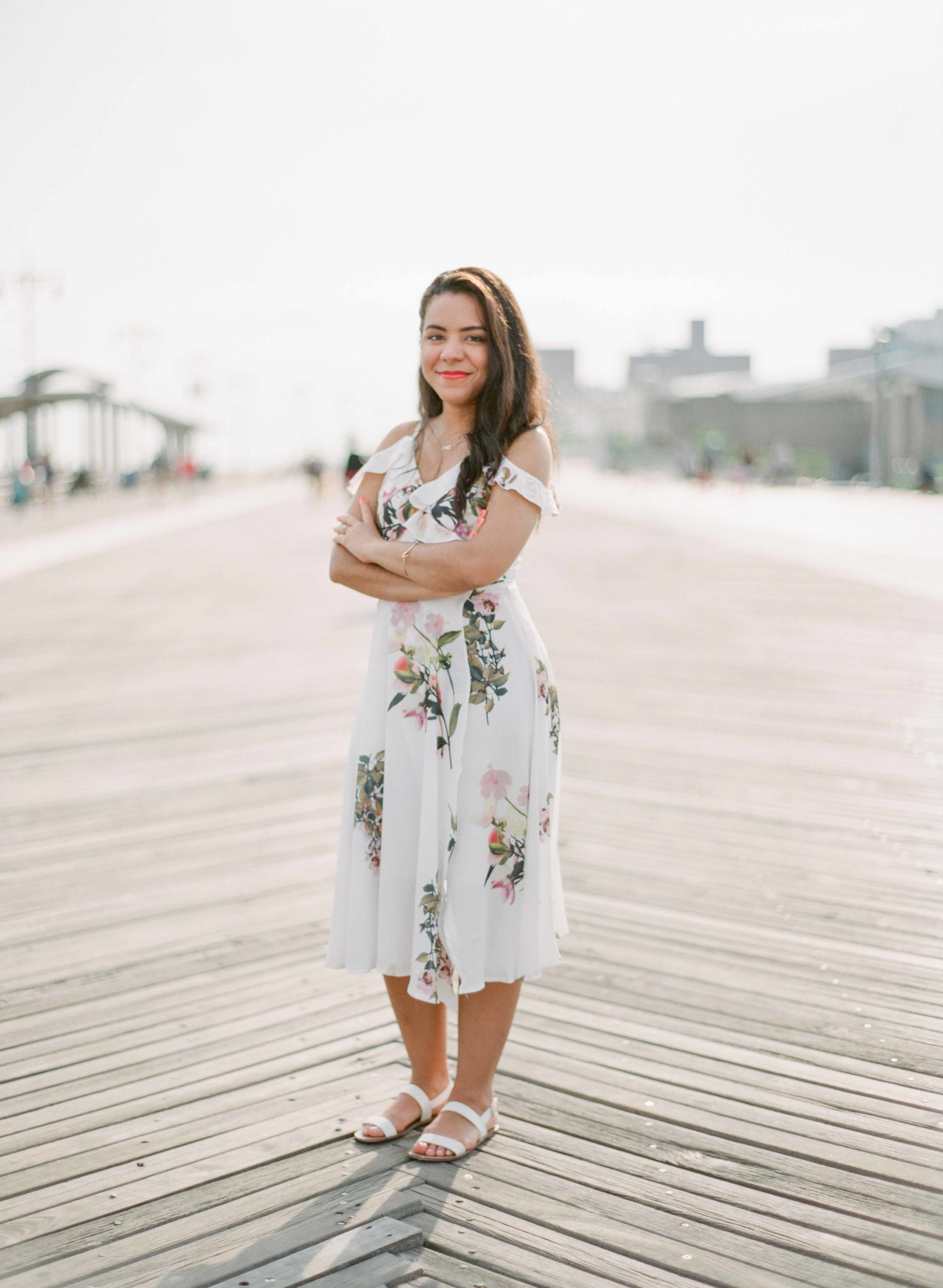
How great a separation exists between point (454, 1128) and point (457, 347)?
155cm

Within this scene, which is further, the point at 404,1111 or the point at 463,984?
the point at 404,1111

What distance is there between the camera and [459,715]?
2600 mm

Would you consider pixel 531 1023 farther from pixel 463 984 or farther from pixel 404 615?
pixel 404 615

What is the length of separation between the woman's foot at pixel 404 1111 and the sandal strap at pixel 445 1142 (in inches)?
2.0

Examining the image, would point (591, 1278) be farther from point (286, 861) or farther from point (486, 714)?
point (286, 861)

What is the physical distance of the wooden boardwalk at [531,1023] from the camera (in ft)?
7.88

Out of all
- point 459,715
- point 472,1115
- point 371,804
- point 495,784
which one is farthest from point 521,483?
point 472,1115

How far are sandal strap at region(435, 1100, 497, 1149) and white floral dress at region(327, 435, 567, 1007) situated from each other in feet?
0.75

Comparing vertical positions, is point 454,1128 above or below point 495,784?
below

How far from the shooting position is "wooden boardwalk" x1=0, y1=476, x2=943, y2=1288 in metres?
2.40

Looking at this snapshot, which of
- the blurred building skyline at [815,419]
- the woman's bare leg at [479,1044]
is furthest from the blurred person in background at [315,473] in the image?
the woman's bare leg at [479,1044]

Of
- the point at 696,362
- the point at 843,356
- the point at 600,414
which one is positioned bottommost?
the point at 600,414

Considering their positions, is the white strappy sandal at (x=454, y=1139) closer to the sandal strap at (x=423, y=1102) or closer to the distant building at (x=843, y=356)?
the sandal strap at (x=423, y=1102)

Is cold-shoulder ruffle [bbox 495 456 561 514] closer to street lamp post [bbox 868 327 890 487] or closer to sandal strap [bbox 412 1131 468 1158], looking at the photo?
sandal strap [bbox 412 1131 468 1158]
